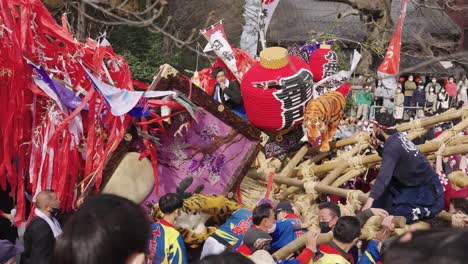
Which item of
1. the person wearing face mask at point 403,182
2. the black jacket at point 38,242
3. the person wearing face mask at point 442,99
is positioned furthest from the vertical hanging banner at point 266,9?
the person wearing face mask at point 442,99

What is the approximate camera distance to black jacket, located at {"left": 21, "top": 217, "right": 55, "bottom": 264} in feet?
13.8

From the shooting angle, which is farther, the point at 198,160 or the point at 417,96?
the point at 417,96

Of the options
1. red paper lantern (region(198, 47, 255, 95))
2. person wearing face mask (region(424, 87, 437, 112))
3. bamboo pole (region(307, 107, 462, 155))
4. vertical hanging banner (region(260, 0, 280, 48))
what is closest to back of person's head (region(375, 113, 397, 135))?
bamboo pole (region(307, 107, 462, 155))

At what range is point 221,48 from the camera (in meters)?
6.86

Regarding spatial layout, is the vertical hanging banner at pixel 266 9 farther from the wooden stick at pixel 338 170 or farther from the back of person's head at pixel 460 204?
the back of person's head at pixel 460 204

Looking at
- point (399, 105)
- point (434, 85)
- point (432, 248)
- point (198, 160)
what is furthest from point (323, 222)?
point (434, 85)

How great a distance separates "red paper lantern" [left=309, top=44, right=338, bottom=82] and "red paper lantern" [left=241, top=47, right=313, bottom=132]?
31.1 inches

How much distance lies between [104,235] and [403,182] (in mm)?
3234

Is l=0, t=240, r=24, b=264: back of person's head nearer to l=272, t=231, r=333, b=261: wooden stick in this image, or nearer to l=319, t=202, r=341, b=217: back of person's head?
l=272, t=231, r=333, b=261: wooden stick

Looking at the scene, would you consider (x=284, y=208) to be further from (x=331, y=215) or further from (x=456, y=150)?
(x=456, y=150)

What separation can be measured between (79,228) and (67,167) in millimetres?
3316

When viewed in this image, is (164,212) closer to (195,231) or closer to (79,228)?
(195,231)

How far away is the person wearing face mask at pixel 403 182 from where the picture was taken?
4.51 m

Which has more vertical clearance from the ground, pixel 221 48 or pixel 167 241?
pixel 221 48
